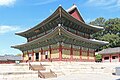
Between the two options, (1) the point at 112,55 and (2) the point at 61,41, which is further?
(1) the point at 112,55

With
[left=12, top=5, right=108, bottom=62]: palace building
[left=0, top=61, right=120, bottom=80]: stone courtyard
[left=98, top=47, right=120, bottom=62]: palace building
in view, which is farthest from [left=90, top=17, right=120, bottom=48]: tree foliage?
[left=0, top=61, right=120, bottom=80]: stone courtyard

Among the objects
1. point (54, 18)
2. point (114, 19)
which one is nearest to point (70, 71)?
point (54, 18)

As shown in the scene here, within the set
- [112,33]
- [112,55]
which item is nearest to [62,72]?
[112,55]

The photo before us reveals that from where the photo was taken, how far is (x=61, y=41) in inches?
1261

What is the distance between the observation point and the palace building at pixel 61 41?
105 feet

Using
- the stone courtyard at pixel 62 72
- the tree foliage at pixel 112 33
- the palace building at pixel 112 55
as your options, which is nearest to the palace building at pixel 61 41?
the stone courtyard at pixel 62 72

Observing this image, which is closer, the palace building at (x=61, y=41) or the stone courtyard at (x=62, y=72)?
the stone courtyard at (x=62, y=72)

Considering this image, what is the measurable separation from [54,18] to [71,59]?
7.81m

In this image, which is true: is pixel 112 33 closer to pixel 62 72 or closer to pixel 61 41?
pixel 61 41

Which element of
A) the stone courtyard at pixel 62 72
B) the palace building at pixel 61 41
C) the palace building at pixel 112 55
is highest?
the palace building at pixel 61 41

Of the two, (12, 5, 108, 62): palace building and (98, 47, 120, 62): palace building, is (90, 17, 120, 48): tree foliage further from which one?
(12, 5, 108, 62): palace building

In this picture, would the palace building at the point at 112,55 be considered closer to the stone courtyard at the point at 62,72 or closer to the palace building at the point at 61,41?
the palace building at the point at 61,41

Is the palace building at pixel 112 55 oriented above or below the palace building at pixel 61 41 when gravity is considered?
below

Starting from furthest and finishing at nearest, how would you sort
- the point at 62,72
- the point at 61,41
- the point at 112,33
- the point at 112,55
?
the point at 112,33
the point at 112,55
the point at 61,41
the point at 62,72
